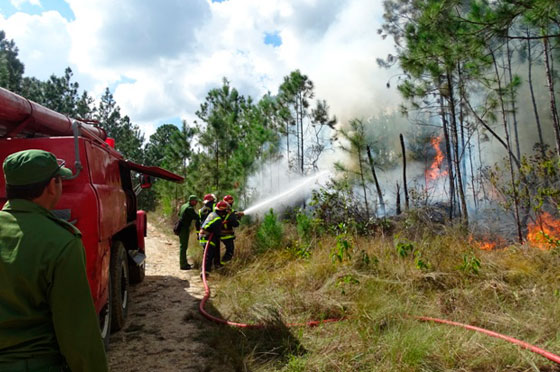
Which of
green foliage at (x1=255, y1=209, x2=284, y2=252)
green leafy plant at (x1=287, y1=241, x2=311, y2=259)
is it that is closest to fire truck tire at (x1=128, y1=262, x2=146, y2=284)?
green foliage at (x1=255, y1=209, x2=284, y2=252)

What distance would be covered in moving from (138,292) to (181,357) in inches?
109

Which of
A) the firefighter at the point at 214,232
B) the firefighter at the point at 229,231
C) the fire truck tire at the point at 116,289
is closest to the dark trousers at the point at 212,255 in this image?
the firefighter at the point at 214,232

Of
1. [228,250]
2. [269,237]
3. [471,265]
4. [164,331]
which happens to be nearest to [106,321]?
[164,331]

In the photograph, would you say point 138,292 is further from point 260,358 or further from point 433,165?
point 433,165

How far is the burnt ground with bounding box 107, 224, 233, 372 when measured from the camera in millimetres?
3659

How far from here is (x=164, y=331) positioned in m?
4.53

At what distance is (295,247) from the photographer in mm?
7762

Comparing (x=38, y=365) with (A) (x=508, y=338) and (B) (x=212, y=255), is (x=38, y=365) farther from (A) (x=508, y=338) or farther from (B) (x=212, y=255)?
(B) (x=212, y=255)

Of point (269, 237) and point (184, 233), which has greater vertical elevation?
point (184, 233)

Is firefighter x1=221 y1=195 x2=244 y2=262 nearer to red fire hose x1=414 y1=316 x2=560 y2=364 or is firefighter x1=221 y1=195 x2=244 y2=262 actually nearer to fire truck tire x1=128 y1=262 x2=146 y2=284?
fire truck tire x1=128 y1=262 x2=146 y2=284

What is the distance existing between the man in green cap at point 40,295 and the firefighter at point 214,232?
602 centimetres

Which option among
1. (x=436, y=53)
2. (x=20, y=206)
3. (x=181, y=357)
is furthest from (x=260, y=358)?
(x=436, y=53)

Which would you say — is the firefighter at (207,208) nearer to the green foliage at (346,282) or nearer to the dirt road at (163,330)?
the dirt road at (163,330)

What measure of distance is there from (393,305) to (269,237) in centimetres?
476
